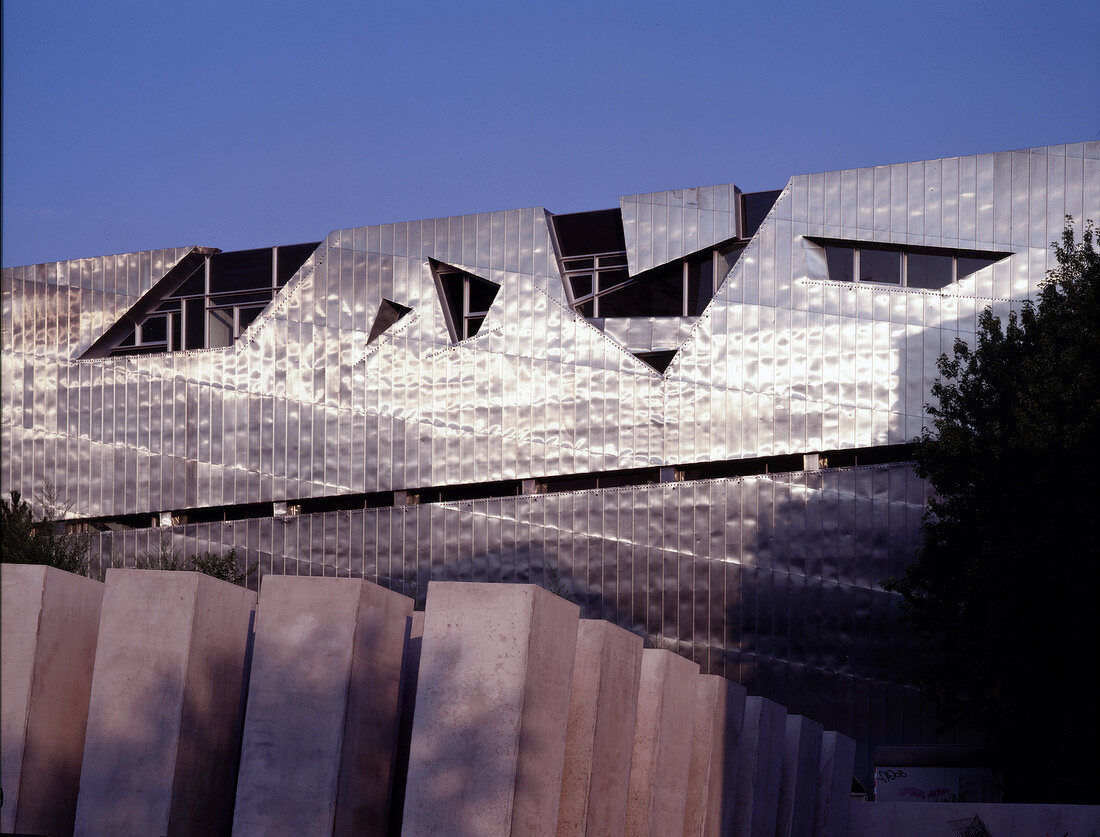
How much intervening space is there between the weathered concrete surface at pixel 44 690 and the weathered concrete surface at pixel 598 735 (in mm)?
4051

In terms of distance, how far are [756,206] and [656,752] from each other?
2049 cm

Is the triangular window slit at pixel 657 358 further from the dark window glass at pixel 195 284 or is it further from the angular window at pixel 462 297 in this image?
the dark window glass at pixel 195 284

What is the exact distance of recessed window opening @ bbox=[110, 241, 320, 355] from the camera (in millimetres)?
35719

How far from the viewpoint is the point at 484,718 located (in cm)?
1014

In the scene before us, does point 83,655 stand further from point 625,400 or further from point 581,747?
point 625,400

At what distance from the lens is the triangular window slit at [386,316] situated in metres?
34.3

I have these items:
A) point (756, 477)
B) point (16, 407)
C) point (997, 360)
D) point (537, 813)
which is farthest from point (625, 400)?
point (537, 813)

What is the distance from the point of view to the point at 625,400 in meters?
32.2

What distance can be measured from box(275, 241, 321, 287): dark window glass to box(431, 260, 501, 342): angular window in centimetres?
357

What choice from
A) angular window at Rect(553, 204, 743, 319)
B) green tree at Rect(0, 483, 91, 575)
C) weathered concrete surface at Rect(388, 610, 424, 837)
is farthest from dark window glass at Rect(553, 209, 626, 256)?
weathered concrete surface at Rect(388, 610, 424, 837)

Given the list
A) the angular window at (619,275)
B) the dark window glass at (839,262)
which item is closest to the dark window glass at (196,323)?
the angular window at (619,275)

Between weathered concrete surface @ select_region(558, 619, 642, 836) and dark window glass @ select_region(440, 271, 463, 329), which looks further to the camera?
dark window glass @ select_region(440, 271, 463, 329)

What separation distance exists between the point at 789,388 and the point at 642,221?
5225mm

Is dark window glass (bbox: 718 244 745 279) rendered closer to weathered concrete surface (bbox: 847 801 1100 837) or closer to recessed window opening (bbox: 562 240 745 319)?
recessed window opening (bbox: 562 240 745 319)
